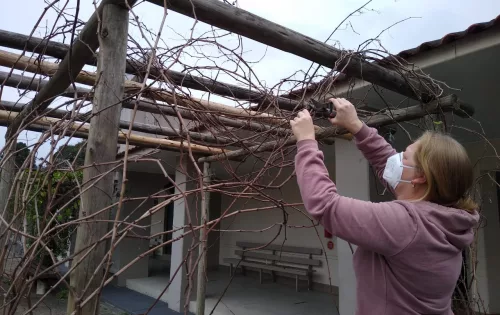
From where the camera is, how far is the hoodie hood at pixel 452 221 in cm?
121

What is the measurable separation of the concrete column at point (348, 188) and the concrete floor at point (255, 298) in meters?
1.54

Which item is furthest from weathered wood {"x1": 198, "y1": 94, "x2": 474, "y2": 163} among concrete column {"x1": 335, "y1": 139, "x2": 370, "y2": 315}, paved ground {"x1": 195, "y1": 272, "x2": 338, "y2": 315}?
paved ground {"x1": 195, "y1": 272, "x2": 338, "y2": 315}

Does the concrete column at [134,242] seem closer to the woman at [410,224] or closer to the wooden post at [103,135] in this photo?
the wooden post at [103,135]

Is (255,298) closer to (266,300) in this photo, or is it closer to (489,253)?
(266,300)

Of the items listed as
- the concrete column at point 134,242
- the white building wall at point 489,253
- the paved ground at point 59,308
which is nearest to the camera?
the white building wall at point 489,253

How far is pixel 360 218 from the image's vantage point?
1.15 m

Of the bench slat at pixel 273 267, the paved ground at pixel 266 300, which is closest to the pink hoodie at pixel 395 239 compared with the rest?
the paved ground at pixel 266 300

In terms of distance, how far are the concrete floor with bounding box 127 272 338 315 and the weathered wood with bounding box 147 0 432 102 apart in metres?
4.07

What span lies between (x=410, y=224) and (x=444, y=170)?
225mm

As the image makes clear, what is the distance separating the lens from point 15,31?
2.48 m

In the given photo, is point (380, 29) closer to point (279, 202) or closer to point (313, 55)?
point (313, 55)

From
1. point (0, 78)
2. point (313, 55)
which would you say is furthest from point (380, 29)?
point (0, 78)

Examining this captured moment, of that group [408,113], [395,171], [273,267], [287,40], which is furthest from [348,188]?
[273,267]

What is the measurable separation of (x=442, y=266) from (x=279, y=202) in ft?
2.04
